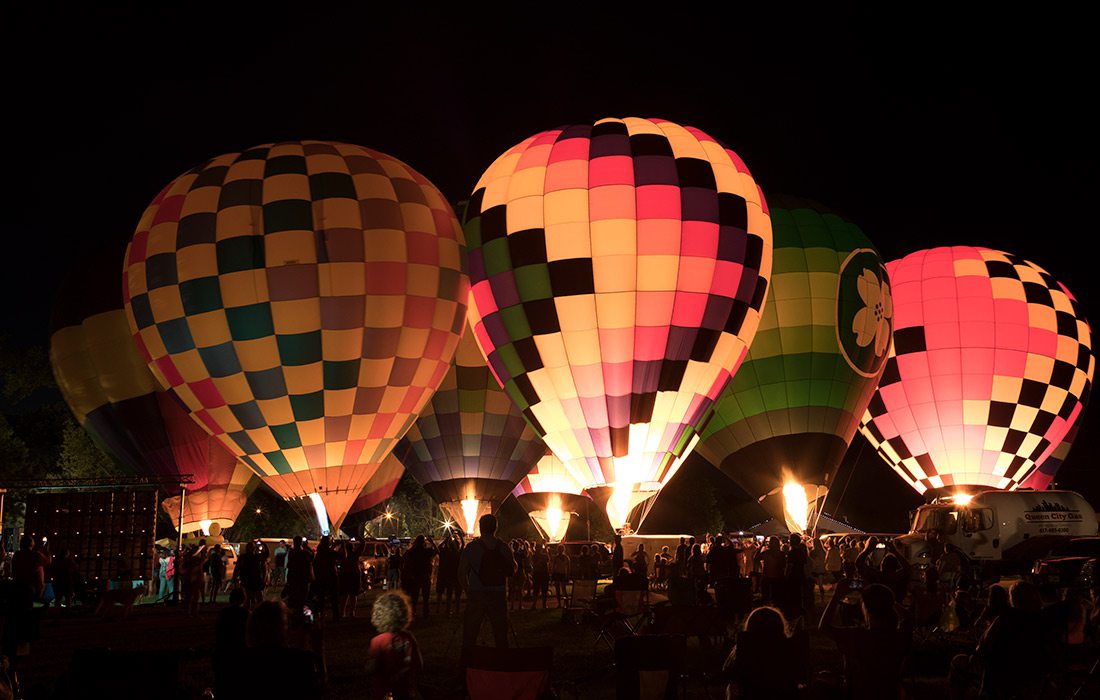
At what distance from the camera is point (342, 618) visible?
42.6 feet

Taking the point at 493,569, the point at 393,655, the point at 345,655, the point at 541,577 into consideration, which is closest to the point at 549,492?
the point at 541,577

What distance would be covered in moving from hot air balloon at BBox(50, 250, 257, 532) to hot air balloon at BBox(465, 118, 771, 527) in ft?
29.9

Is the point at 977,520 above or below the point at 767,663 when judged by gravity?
above

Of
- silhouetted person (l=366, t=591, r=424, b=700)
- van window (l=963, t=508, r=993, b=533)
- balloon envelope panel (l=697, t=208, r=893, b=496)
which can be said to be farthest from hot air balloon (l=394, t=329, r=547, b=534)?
silhouetted person (l=366, t=591, r=424, b=700)

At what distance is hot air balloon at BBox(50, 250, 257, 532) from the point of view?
70.2 ft

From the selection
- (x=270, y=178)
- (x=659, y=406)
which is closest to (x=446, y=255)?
(x=270, y=178)

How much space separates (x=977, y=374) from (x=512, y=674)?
62.3 ft

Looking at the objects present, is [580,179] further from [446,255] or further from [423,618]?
[423,618]

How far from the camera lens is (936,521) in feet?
55.3

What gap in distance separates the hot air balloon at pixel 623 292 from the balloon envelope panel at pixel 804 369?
266cm

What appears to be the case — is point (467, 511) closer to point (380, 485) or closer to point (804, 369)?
point (380, 485)

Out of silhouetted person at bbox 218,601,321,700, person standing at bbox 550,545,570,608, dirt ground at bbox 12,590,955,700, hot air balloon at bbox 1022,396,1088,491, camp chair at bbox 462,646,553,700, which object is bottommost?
dirt ground at bbox 12,590,955,700

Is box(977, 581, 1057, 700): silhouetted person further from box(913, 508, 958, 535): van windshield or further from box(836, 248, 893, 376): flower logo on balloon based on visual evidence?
box(836, 248, 893, 376): flower logo on balloon

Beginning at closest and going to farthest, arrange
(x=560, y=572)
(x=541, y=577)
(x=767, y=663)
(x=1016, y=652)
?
(x=767, y=663)
(x=1016, y=652)
(x=541, y=577)
(x=560, y=572)
